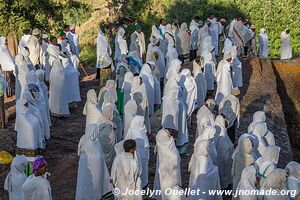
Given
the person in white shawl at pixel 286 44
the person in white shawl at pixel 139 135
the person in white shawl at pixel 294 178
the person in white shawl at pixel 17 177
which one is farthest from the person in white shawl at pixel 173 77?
the person in white shawl at pixel 286 44

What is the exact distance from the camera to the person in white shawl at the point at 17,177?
29.9 ft

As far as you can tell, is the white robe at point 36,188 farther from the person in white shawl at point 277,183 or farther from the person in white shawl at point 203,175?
the person in white shawl at point 277,183

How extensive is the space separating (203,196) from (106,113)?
7.38ft

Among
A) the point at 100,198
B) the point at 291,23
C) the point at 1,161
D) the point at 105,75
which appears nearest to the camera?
the point at 100,198

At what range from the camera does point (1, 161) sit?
476 inches

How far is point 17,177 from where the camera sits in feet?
30.3

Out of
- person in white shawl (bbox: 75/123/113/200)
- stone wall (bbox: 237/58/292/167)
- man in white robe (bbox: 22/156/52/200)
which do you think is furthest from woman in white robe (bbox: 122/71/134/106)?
man in white robe (bbox: 22/156/52/200)

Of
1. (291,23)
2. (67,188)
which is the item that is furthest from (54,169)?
(291,23)

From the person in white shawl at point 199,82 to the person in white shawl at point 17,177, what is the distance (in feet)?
23.2

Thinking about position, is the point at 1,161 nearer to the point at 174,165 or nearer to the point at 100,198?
the point at 100,198

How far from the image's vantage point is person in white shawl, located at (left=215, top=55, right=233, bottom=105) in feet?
52.3

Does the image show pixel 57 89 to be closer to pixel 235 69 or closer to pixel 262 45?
pixel 235 69

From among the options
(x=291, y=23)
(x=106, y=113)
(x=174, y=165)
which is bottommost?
(x=174, y=165)

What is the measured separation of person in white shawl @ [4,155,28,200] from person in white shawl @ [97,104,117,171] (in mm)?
1893
